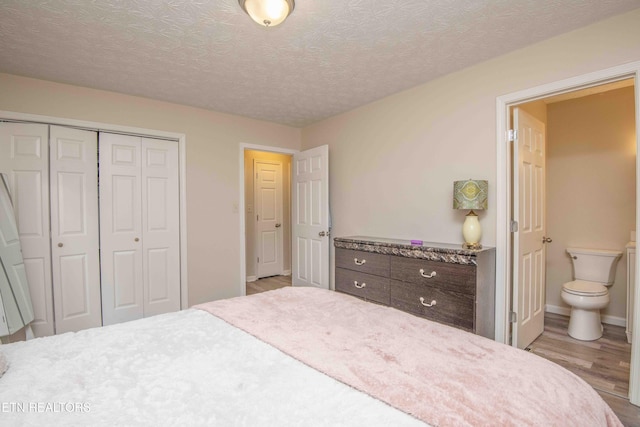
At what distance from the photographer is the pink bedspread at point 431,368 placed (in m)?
0.81

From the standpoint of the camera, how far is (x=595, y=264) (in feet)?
10.4

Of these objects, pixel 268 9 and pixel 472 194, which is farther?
pixel 472 194

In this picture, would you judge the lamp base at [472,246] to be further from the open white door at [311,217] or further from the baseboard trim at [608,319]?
the baseboard trim at [608,319]

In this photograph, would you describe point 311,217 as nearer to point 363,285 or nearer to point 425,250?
point 363,285

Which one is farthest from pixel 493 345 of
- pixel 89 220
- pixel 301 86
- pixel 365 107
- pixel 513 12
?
pixel 89 220

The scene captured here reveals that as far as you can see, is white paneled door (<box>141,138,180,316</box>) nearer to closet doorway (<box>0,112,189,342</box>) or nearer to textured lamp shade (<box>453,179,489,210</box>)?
closet doorway (<box>0,112,189,342</box>)

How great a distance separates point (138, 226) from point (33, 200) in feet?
2.83

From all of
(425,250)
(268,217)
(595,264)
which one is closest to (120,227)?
(268,217)

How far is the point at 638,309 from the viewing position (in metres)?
1.86

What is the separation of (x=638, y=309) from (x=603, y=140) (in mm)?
2202

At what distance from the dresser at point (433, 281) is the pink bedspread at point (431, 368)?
901 millimetres

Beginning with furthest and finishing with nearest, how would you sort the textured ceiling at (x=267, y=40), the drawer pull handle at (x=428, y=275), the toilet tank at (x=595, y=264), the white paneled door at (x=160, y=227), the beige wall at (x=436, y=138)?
1. the white paneled door at (x=160, y=227)
2. the toilet tank at (x=595, y=264)
3. the drawer pull handle at (x=428, y=275)
4. the beige wall at (x=436, y=138)
5. the textured ceiling at (x=267, y=40)

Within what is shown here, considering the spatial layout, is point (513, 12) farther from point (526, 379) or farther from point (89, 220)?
point (89, 220)

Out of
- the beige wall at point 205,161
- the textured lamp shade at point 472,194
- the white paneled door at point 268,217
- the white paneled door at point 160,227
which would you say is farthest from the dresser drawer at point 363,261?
the white paneled door at point 268,217
